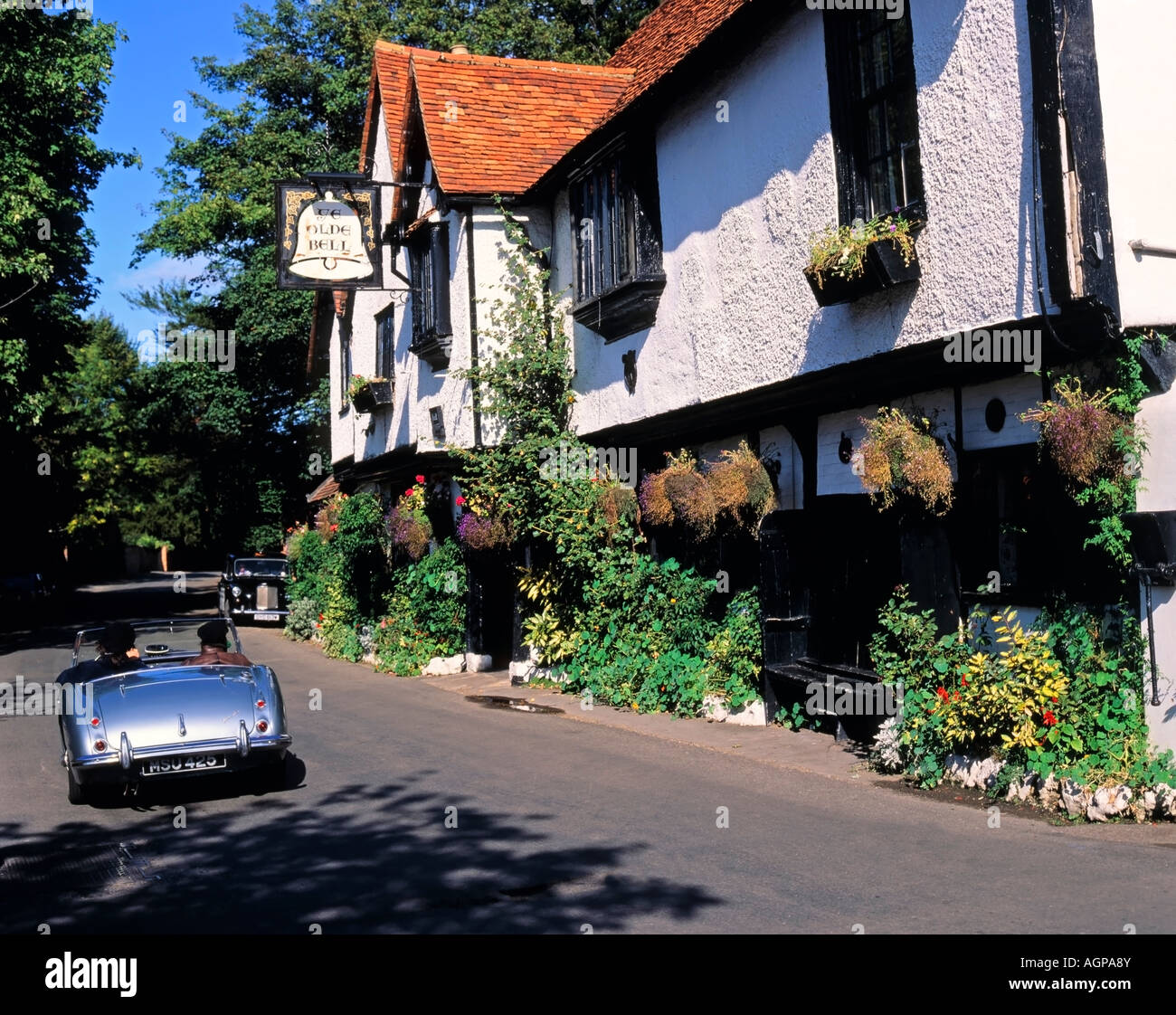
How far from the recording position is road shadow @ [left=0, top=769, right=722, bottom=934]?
5.93 meters

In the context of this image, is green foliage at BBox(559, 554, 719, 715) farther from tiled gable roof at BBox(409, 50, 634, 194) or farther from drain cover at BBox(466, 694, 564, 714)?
tiled gable roof at BBox(409, 50, 634, 194)

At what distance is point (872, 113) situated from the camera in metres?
10.5

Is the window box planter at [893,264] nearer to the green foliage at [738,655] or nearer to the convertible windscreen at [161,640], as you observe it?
the green foliage at [738,655]

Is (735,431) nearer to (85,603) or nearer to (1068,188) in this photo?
(1068,188)

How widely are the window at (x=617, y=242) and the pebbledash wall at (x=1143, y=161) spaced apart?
6.52m

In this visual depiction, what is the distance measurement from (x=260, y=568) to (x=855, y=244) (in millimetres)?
27036

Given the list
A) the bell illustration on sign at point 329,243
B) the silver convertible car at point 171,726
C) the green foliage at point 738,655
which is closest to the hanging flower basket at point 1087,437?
the green foliage at point 738,655

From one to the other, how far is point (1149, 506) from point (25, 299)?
2349 centimetres

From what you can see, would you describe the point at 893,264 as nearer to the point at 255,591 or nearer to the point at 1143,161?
the point at 1143,161

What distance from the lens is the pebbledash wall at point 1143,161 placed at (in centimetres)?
812

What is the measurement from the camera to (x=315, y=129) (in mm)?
35375

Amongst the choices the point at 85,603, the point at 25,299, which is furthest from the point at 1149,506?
the point at 85,603

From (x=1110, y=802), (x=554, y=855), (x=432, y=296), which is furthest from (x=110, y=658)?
(x=432, y=296)

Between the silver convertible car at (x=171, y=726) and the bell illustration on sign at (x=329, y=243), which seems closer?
the silver convertible car at (x=171, y=726)
